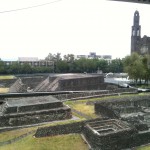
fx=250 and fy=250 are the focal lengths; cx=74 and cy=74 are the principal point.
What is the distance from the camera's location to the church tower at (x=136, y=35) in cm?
6488

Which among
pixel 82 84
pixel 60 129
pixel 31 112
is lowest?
pixel 60 129

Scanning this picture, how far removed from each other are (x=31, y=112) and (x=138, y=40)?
53.1m

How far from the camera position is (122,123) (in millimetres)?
16172

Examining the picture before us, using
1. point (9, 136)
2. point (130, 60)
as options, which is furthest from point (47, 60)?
point (9, 136)

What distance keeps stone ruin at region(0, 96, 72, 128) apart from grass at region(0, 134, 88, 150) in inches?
116

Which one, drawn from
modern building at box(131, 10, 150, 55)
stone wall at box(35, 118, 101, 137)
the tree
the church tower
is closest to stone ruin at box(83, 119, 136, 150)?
stone wall at box(35, 118, 101, 137)

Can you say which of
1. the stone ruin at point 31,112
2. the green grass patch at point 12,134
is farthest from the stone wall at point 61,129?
the stone ruin at point 31,112

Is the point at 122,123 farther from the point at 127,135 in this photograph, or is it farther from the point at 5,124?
the point at 5,124

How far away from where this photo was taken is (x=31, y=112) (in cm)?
1905

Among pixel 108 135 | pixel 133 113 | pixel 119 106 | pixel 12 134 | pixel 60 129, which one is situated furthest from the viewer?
pixel 119 106

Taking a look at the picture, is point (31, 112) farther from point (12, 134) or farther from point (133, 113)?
point (133, 113)

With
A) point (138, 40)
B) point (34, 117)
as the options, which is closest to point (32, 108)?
point (34, 117)

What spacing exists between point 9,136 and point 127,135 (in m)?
7.71

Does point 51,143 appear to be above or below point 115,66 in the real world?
below
